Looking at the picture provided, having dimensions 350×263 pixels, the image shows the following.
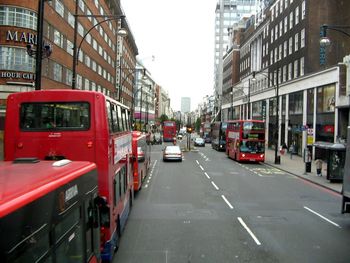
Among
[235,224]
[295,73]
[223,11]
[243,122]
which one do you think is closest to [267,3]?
[295,73]

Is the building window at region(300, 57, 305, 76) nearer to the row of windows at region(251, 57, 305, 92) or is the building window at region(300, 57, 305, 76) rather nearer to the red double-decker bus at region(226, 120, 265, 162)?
the row of windows at region(251, 57, 305, 92)

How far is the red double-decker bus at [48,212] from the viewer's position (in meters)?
3.51

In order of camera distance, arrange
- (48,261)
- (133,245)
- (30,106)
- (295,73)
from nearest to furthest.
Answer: (48,261) → (30,106) → (133,245) → (295,73)

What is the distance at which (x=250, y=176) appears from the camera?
30.8m

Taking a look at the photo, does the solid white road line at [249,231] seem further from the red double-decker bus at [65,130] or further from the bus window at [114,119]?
the bus window at [114,119]

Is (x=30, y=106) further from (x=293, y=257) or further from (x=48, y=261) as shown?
(x=293, y=257)

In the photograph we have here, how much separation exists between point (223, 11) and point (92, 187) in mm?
168135

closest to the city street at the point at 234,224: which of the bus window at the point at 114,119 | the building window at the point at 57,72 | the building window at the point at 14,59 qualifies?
the bus window at the point at 114,119

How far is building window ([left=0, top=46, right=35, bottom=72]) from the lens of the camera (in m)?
35.6

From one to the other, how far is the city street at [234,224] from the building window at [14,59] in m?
17.0

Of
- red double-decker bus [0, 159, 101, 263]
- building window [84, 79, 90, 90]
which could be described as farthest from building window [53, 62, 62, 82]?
red double-decker bus [0, 159, 101, 263]

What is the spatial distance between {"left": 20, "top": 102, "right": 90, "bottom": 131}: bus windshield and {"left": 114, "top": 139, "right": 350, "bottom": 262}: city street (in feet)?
11.1

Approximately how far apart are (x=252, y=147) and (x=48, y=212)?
38.9 m

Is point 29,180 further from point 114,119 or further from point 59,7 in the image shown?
point 59,7
